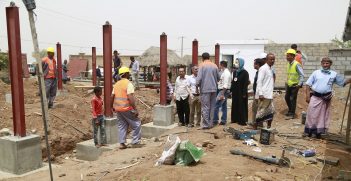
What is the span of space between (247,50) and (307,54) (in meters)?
6.57

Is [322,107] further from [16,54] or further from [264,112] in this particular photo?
[16,54]

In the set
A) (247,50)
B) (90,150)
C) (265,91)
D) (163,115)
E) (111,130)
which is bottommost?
(90,150)

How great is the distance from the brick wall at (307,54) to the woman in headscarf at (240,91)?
7715mm

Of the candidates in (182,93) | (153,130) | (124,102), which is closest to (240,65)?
(182,93)

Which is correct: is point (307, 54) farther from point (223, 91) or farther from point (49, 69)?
point (49, 69)

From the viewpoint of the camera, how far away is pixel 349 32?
6520 mm

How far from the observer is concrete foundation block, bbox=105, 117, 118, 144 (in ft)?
25.6

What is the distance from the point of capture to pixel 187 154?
190 inches

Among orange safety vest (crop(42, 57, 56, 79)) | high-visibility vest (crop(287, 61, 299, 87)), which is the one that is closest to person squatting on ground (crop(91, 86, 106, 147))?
orange safety vest (crop(42, 57, 56, 79))

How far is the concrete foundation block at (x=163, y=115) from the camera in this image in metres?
9.27

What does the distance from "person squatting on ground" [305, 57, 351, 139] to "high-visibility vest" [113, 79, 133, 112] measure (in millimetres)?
3924

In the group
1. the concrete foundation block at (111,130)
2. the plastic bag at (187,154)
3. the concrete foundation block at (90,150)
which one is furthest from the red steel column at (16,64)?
the plastic bag at (187,154)

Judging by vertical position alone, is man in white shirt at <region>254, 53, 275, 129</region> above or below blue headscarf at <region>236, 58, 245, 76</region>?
below

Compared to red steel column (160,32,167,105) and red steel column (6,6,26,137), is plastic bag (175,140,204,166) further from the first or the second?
red steel column (160,32,167,105)
